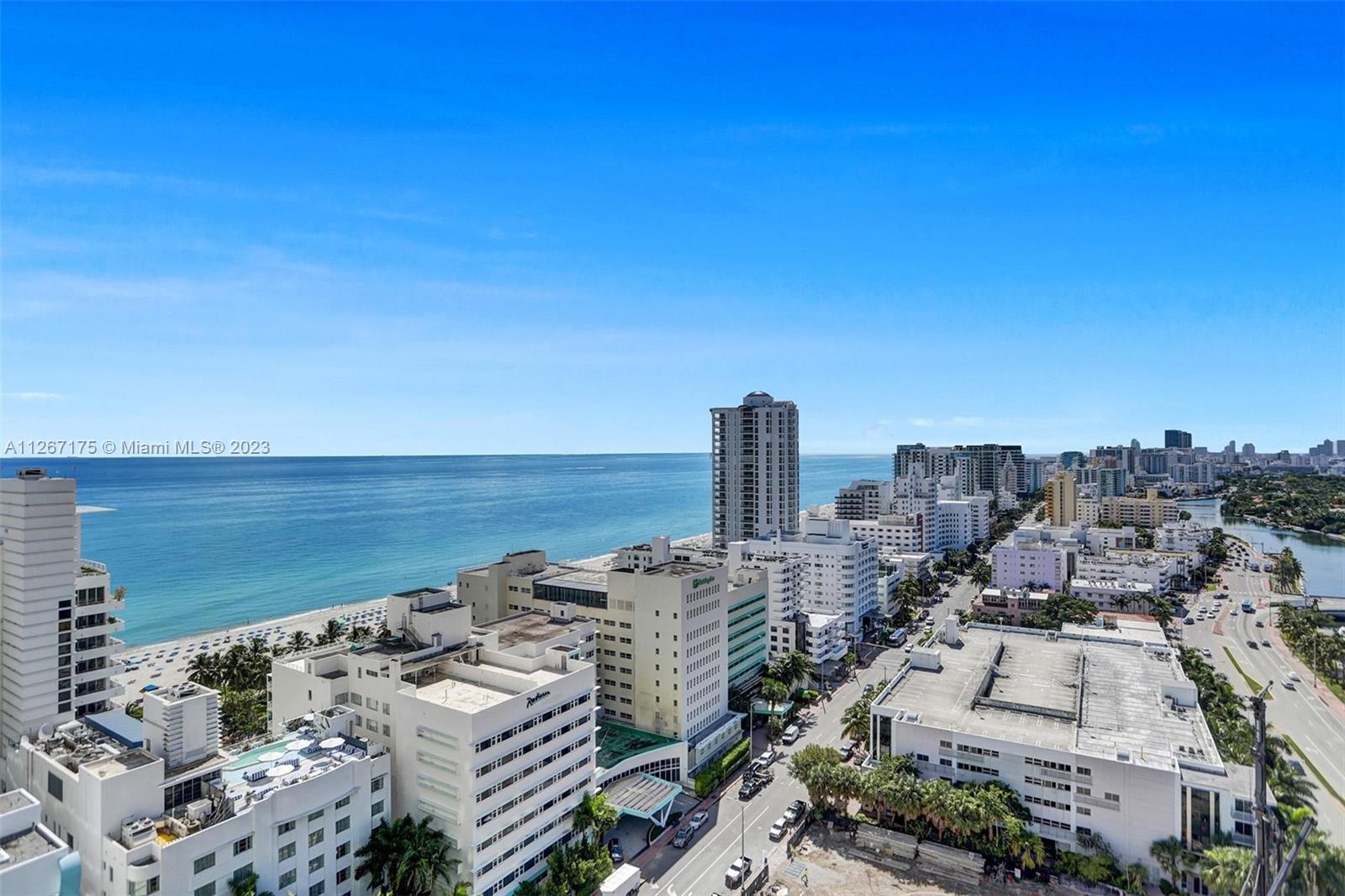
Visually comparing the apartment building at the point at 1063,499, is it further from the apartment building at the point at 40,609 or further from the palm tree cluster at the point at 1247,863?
the apartment building at the point at 40,609

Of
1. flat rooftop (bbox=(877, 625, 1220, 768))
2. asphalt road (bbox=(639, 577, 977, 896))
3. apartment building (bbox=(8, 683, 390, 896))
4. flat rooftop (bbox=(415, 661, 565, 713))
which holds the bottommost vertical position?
asphalt road (bbox=(639, 577, 977, 896))

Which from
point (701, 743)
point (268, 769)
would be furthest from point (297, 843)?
point (701, 743)

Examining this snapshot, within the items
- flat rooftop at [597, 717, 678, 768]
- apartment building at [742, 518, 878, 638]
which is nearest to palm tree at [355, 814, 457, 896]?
flat rooftop at [597, 717, 678, 768]

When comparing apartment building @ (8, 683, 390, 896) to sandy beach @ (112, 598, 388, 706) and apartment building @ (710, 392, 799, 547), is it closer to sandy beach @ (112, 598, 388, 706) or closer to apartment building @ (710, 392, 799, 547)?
sandy beach @ (112, 598, 388, 706)

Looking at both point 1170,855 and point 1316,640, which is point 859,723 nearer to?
point 1170,855

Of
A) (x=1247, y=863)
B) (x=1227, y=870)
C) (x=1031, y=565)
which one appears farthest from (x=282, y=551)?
(x=1247, y=863)

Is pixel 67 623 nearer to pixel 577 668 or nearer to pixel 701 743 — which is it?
pixel 577 668
